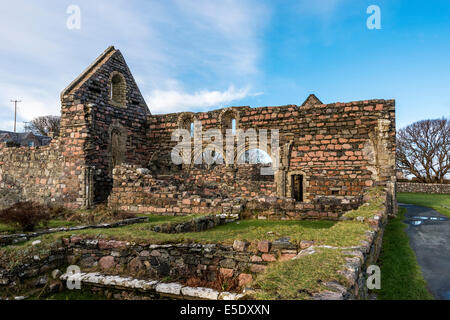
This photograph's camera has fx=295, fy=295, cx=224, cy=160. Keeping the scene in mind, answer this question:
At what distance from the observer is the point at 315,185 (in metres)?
14.1

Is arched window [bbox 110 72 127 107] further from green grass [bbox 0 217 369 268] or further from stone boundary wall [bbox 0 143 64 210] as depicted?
green grass [bbox 0 217 369 268]

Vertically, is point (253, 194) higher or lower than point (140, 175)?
lower

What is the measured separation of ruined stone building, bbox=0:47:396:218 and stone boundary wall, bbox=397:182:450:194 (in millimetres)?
22651

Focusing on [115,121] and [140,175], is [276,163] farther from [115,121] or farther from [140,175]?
[115,121]

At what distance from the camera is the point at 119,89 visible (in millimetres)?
16938

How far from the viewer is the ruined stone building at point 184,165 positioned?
1259cm

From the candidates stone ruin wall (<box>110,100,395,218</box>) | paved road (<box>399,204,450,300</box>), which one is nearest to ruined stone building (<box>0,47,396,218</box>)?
stone ruin wall (<box>110,100,395,218</box>)

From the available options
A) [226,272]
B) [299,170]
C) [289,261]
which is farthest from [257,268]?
[299,170]

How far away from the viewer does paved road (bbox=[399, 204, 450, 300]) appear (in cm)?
466

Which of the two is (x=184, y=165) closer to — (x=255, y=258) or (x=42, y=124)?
(x=255, y=258)

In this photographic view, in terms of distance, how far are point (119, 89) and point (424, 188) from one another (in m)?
32.5
